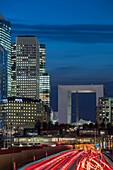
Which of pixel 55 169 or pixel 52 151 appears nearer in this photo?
pixel 55 169

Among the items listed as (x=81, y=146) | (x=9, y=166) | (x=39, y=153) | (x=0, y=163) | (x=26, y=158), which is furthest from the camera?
(x=81, y=146)

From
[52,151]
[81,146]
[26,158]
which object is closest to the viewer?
[26,158]

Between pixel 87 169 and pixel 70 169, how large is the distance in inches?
196

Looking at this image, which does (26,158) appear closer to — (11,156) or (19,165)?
(19,165)

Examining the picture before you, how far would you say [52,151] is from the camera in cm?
9600

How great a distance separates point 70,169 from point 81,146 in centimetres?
12792

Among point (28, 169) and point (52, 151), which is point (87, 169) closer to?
point (28, 169)

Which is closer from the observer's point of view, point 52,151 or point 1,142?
point 52,151

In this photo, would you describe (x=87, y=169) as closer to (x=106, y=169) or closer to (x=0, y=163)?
(x=106, y=169)

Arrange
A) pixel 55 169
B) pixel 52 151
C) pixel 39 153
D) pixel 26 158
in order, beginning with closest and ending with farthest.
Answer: pixel 55 169, pixel 26 158, pixel 39 153, pixel 52 151

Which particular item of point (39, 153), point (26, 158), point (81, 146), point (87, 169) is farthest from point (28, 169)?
point (81, 146)

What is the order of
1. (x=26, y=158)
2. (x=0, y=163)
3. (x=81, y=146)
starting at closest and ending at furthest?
(x=0, y=163) < (x=26, y=158) < (x=81, y=146)

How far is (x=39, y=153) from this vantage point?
2867 inches

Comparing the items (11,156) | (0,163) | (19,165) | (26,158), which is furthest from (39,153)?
(0,163)
